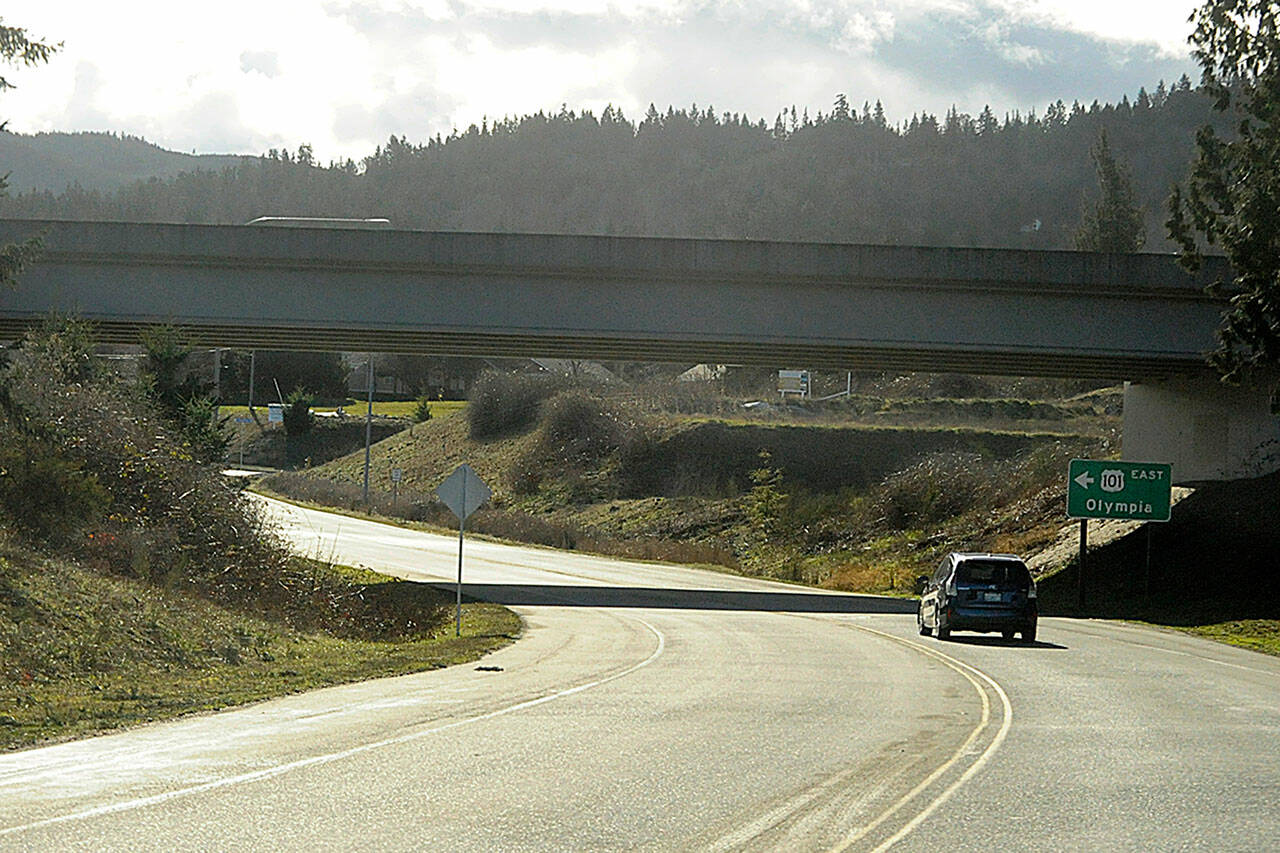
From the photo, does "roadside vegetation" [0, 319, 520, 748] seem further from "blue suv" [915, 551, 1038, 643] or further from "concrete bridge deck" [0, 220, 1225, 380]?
"blue suv" [915, 551, 1038, 643]

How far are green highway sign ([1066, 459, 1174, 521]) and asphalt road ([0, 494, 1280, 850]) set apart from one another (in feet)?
57.7

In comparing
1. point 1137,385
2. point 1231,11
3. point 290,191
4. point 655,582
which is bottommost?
point 655,582

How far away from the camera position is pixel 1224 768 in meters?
11.3

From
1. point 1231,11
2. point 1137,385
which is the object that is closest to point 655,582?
point 1137,385

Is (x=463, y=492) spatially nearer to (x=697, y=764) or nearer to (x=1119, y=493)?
(x=697, y=764)

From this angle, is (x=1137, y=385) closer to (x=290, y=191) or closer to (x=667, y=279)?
(x=667, y=279)

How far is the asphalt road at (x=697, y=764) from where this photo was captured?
26.6 ft

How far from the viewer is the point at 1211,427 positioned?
140 feet

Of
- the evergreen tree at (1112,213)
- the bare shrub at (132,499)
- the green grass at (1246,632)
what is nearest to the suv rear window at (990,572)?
the green grass at (1246,632)

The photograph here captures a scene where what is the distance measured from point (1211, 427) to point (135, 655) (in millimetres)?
34531

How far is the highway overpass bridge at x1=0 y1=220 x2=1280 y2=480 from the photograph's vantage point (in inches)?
1409

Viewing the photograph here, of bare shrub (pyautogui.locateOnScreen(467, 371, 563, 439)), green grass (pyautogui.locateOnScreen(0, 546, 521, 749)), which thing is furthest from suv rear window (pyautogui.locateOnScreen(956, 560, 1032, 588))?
bare shrub (pyautogui.locateOnScreen(467, 371, 563, 439))

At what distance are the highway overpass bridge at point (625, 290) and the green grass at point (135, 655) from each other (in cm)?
1331

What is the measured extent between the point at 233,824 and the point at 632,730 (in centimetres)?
552
